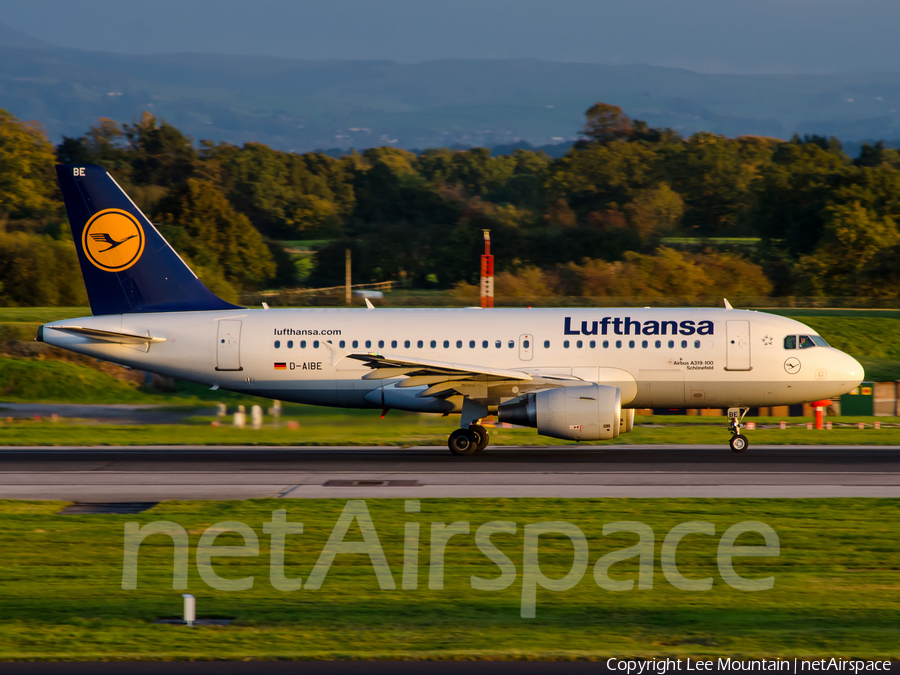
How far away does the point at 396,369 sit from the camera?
86.5ft

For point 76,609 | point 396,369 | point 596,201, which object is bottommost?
point 76,609

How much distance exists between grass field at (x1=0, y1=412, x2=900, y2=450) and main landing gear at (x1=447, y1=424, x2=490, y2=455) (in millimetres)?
1666

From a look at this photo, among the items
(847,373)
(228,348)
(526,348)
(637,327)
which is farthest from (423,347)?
(847,373)

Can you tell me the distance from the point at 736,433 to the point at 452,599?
16.3 m

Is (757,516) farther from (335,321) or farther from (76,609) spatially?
(335,321)

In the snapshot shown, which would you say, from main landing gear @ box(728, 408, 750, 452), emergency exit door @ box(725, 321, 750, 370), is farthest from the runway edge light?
emergency exit door @ box(725, 321, 750, 370)

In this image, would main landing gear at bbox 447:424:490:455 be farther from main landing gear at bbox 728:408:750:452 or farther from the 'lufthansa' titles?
main landing gear at bbox 728:408:750:452

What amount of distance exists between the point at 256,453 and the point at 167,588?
562 inches

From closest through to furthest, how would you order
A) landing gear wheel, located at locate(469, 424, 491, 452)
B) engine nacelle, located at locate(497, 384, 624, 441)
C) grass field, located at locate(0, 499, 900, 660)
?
grass field, located at locate(0, 499, 900, 660) < engine nacelle, located at locate(497, 384, 624, 441) < landing gear wheel, located at locate(469, 424, 491, 452)

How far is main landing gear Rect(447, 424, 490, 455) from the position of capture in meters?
26.7

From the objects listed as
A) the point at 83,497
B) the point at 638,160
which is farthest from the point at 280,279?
the point at 83,497

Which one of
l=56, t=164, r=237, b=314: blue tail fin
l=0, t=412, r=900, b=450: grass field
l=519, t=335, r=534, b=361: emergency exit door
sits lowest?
l=0, t=412, r=900, b=450: grass field

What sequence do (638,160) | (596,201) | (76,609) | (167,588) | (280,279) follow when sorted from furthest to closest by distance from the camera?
1. (638,160)
2. (596,201)
3. (280,279)
4. (167,588)
5. (76,609)

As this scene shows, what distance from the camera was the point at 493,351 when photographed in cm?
2753
